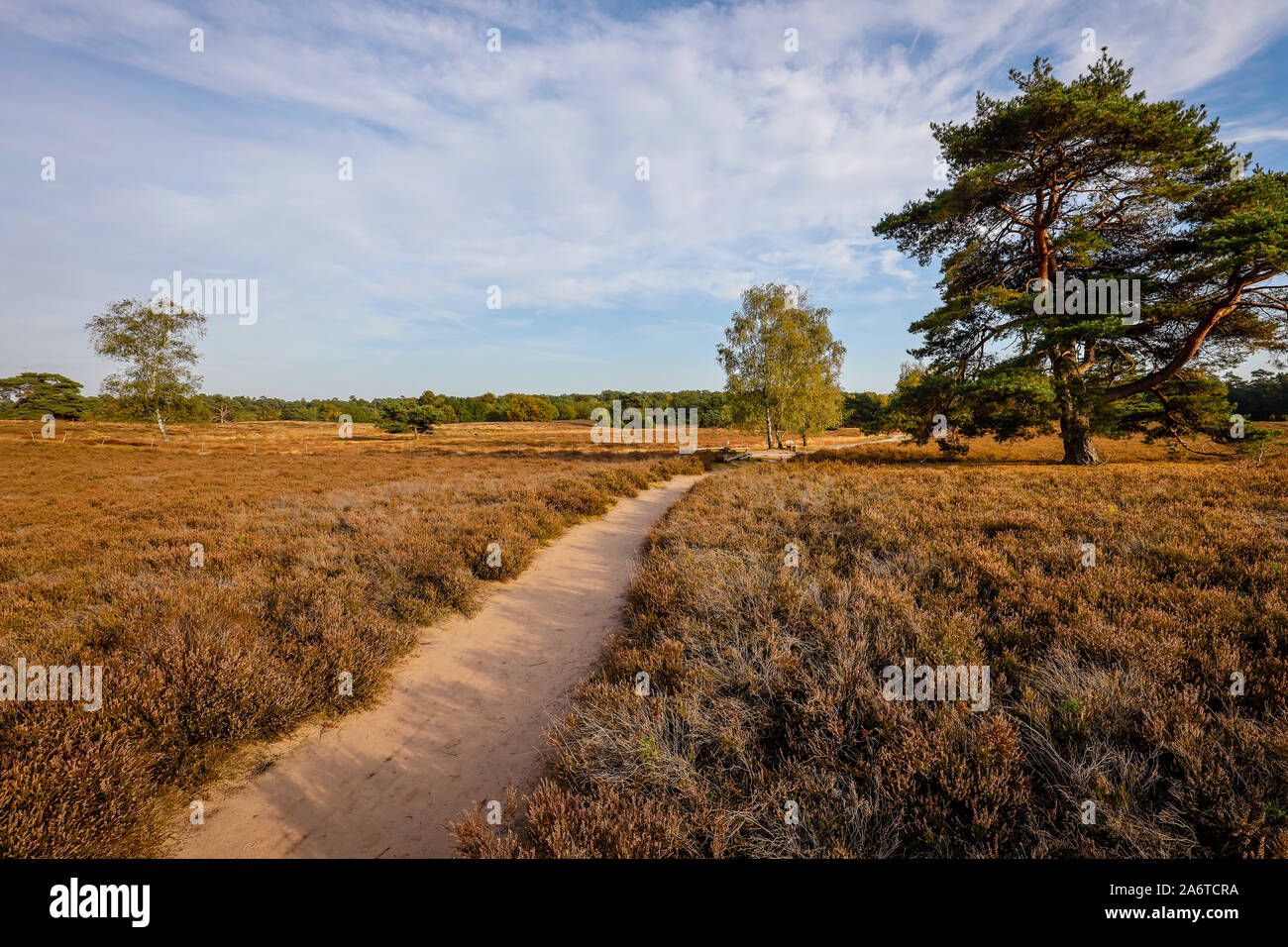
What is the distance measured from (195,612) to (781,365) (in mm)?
30248

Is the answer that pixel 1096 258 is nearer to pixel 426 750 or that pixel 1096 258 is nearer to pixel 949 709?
pixel 949 709

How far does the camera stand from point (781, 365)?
2955 centimetres

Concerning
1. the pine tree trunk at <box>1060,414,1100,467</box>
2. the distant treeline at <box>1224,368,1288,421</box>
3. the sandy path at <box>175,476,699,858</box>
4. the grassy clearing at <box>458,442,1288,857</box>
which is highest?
the distant treeline at <box>1224,368,1288,421</box>

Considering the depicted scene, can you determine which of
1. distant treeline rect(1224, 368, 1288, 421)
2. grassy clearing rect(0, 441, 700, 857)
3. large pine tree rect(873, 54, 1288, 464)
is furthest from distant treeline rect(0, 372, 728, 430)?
distant treeline rect(1224, 368, 1288, 421)

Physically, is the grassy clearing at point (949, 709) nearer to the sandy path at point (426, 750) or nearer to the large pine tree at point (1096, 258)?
the sandy path at point (426, 750)

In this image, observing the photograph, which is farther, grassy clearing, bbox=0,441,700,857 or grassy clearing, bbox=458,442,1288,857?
grassy clearing, bbox=0,441,700,857

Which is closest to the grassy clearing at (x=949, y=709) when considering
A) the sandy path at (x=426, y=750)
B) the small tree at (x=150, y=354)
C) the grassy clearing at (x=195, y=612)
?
the sandy path at (x=426, y=750)

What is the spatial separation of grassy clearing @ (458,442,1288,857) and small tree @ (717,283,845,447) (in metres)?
22.8

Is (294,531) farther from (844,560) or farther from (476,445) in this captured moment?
(476,445)

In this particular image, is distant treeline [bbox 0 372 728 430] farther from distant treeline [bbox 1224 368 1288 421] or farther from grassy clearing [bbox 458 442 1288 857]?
distant treeline [bbox 1224 368 1288 421]

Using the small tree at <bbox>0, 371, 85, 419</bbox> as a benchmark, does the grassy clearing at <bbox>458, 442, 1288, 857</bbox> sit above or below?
below

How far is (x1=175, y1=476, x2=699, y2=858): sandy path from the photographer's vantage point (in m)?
3.23

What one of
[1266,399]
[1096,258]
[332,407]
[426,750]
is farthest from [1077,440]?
[332,407]

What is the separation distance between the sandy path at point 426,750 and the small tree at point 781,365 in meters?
25.7
